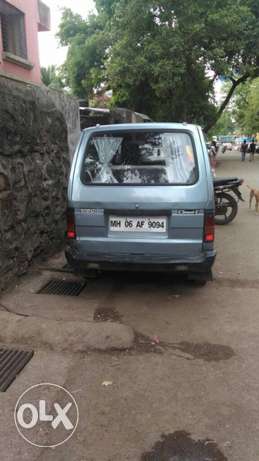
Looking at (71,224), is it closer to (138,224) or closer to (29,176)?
(138,224)

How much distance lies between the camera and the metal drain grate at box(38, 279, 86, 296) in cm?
528

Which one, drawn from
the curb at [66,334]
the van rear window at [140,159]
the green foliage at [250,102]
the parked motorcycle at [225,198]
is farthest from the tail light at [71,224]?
the green foliage at [250,102]

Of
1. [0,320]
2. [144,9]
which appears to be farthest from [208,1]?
[0,320]

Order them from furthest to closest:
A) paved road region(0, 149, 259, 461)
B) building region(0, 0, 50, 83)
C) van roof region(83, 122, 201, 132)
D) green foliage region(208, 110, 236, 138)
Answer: green foliage region(208, 110, 236, 138)
building region(0, 0, 50, 83)
van roof region(83, 122, 201, 132)
paved road region(0, 149, 259, 461)

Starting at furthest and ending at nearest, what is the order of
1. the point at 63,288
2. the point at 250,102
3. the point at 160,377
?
the point at 250,102 → the point at 63,288 → the point at 160,377

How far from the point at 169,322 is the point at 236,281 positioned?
1.71m

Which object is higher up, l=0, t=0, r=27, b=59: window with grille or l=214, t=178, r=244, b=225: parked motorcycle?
l=0, t=0, r=27, b=59: window with grille

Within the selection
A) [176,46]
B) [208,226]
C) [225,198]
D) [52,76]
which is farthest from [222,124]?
[208,226]

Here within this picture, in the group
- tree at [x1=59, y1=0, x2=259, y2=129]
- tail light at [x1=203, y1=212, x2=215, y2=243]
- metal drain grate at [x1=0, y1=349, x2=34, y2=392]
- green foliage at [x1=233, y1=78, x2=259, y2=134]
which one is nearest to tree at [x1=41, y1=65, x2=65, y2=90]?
tree at [x1=59, y1=0, x2=259, y2=129]

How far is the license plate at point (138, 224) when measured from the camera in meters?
4.67

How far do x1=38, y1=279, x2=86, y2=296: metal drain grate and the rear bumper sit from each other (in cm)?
57

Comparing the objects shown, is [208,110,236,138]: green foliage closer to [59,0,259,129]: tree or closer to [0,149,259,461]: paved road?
[59,0,259,129]: tree

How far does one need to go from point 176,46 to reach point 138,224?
1474 centimetres

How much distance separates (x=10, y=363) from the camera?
368 centimetres
